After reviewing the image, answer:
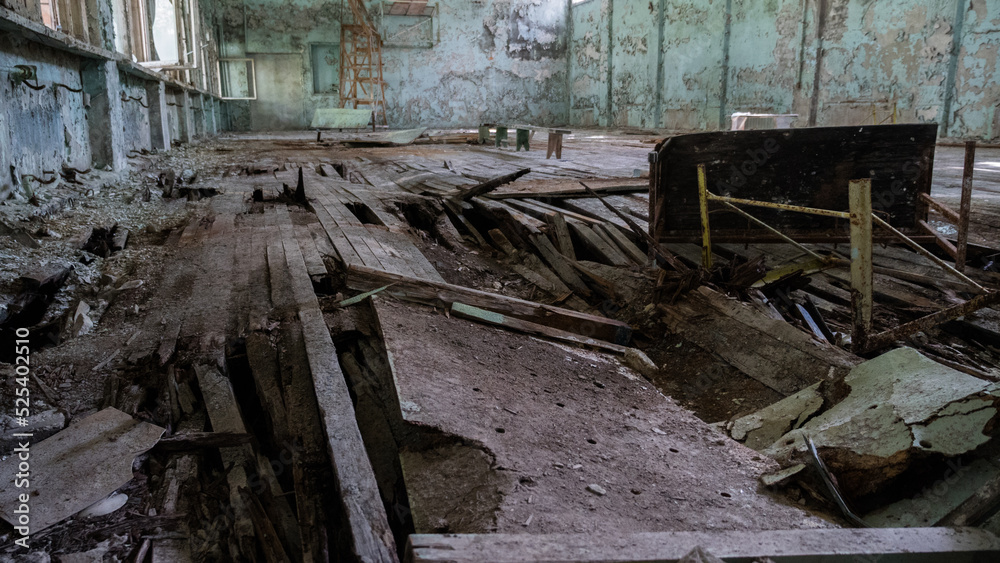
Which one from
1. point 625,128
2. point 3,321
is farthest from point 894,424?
point 625,128

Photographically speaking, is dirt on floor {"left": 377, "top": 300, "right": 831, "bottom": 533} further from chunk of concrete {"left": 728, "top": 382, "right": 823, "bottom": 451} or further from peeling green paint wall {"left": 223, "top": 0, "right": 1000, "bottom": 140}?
peeling green paint wall {"left": 223, "top": 0, "right": 1000, "bottom": 140}

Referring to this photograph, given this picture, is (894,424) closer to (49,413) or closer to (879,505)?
(879,505)

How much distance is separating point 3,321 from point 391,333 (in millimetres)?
1803

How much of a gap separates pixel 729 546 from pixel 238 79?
79.9 ft

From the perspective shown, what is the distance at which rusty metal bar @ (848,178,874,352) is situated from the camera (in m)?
2.69

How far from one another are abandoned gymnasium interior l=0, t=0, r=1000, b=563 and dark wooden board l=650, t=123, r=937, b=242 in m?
0.02

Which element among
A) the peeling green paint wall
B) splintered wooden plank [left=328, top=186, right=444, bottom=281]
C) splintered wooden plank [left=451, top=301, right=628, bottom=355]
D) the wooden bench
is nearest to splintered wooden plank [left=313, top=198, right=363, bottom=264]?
splintered wooden plank [left=328, top=186, right=444, bottom=281]

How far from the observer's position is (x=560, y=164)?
30.8ft

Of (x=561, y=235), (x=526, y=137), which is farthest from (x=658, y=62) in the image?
(x=561, y=235)

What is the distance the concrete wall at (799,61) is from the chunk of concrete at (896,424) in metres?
11.5

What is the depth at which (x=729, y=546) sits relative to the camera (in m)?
1.41

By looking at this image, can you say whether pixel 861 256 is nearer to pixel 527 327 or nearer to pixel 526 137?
pixel 527 327

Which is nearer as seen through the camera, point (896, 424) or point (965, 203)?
point (896, 424)

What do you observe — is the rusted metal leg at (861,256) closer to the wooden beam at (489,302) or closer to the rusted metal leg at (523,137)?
the wooden beam at (489,302)
